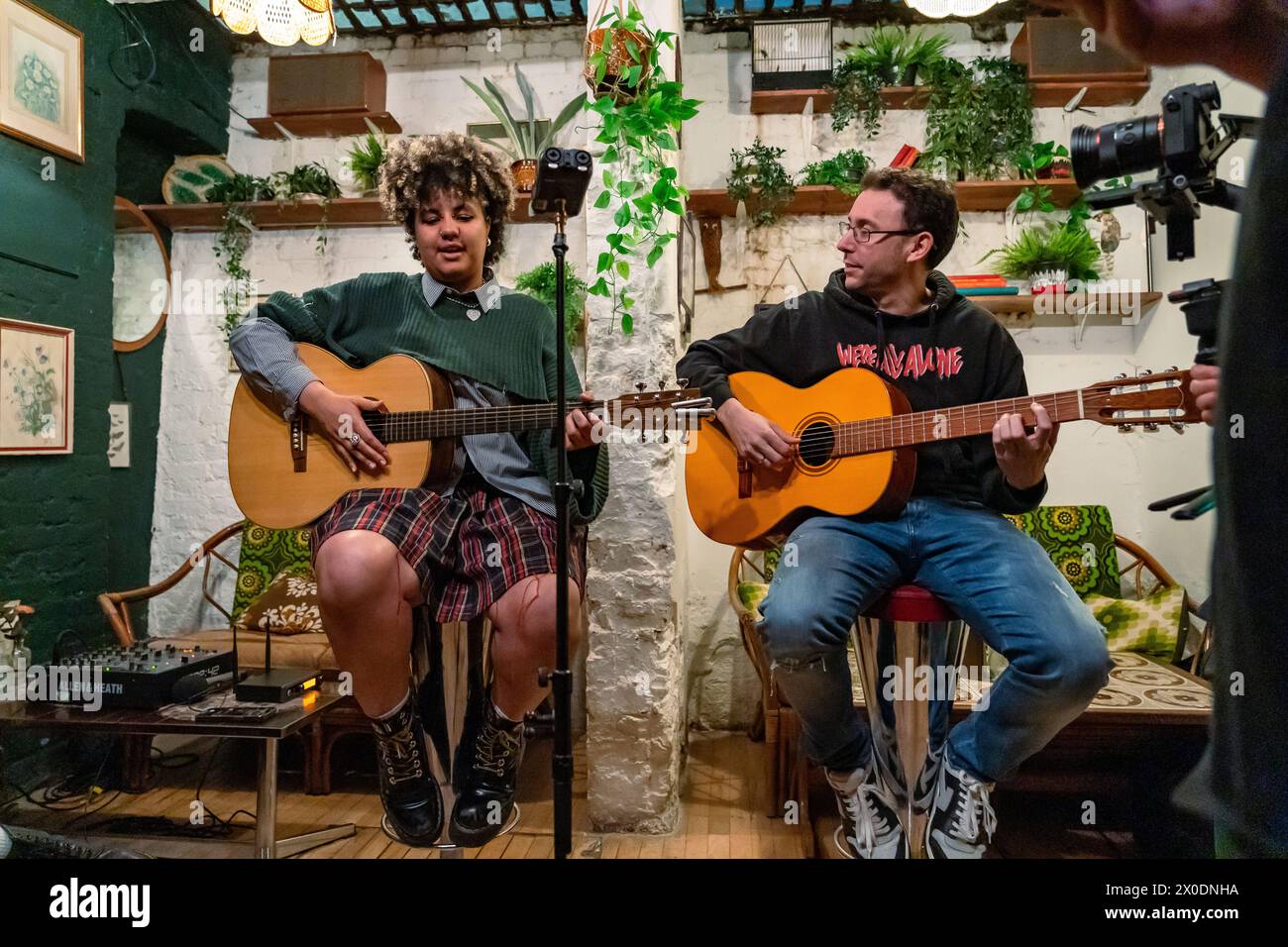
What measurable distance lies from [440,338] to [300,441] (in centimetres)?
45

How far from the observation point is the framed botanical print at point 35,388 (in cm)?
294

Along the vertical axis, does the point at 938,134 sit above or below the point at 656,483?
above

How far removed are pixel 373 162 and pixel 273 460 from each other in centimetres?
220

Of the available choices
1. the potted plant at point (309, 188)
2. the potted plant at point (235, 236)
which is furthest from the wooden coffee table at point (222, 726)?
the potted plant at point (309, 188)

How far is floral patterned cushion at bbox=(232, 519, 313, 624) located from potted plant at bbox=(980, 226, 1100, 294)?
338 centimetres

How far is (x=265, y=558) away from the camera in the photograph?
12.1 ft

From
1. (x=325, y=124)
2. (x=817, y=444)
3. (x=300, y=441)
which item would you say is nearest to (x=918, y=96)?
(x=817, y=444)

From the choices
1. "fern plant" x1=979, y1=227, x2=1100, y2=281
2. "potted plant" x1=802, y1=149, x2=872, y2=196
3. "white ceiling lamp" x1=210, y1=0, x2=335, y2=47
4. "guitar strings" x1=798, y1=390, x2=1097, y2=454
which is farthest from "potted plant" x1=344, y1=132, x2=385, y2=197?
"fern plant" x1=979, y1=227, x2=1100, y2=281

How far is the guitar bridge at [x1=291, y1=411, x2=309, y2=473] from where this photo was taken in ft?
6.88

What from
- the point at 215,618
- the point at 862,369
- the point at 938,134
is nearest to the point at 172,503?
the point at 215,618

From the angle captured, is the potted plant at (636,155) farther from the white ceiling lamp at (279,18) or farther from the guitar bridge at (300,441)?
the guitar bridge at (300,441)
